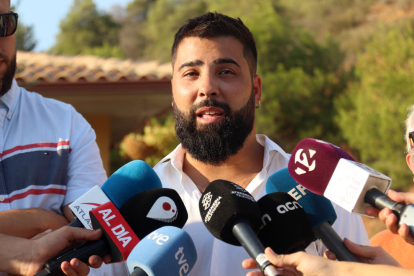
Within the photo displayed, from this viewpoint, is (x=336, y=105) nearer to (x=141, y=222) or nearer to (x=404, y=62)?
(x=404, y=62)

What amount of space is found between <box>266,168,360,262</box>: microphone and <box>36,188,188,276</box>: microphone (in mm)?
480

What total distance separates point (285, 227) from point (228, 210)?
26 cm

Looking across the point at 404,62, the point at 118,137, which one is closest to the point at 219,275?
the point at 118,137

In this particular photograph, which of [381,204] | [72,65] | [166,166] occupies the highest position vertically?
[381,204]

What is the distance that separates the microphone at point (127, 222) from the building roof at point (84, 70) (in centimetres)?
722

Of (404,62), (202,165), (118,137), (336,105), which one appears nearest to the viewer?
(202,165)

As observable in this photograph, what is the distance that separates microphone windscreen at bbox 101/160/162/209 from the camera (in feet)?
7.21

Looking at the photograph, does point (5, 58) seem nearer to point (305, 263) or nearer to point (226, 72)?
point (226, 72)

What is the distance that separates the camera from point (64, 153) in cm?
262

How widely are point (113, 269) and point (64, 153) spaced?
0.71 meters

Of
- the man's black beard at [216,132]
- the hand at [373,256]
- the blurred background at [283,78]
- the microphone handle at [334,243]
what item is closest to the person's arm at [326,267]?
the microphone handle at [334,243]

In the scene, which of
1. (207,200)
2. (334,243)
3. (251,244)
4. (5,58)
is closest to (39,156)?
(5,58)

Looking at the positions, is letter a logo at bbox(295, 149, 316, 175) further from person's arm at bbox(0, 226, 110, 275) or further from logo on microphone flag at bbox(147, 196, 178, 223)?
person's arm at bbox(0, 226, 110, 275)

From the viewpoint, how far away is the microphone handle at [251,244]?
163cm
